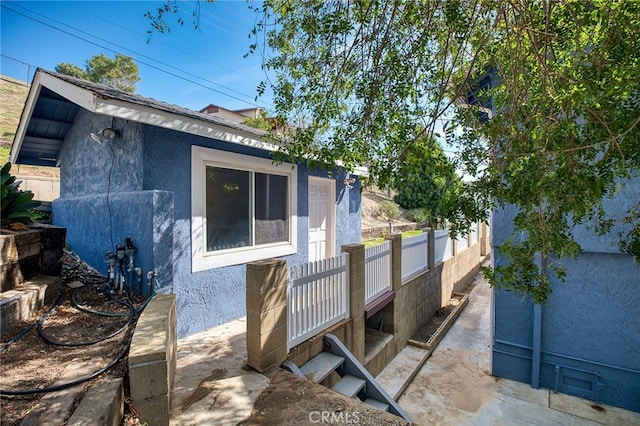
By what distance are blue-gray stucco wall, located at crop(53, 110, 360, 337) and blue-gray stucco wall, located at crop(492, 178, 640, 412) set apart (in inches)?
211

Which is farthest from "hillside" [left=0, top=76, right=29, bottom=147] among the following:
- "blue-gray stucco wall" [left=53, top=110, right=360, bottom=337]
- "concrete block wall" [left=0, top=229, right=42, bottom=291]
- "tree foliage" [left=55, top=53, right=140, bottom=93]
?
"concrete block wall" [left=0, top=229, right=42, bottom=291]

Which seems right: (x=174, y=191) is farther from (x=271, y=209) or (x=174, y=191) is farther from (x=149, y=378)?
(x=149, y=378)

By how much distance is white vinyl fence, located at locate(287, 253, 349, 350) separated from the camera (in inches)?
151

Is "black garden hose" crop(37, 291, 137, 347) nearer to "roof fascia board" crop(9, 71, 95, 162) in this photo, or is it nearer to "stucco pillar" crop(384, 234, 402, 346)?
"roof fascia board" crop(9, 71, 95, 162)

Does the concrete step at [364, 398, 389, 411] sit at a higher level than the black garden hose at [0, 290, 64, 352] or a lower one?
lower

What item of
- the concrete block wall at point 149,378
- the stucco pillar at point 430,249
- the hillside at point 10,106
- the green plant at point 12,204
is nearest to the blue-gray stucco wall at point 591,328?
the stucco pillar at point 430,249

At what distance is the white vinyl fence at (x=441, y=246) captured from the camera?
9.15m

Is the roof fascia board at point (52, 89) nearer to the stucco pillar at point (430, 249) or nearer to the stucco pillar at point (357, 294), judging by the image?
the stucco pillar at point (357, 294)

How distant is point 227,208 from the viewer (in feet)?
17.2

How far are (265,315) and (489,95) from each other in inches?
146

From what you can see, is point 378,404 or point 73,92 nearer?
point 378,404

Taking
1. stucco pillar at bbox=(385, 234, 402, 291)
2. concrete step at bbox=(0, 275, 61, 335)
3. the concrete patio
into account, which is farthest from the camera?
stucco pillar at bbox=(385, 234, 402, 291)

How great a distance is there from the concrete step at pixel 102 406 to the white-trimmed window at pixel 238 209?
8.26ft

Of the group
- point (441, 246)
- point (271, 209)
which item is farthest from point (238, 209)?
point (441, 246)
